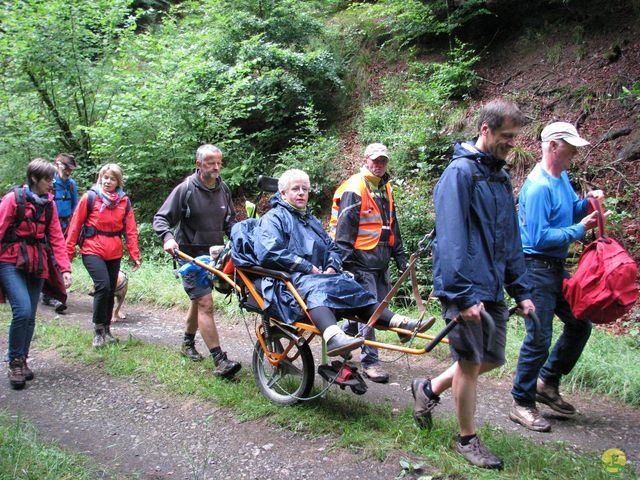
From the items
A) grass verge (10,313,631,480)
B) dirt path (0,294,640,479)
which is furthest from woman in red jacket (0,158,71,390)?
grass verge (10,313,631,480)

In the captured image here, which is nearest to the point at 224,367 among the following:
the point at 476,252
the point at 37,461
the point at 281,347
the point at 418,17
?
the point at 281,347

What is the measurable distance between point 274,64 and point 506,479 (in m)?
10.8

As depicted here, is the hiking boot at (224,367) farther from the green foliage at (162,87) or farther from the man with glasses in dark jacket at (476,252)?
the green foliage at (162,87)

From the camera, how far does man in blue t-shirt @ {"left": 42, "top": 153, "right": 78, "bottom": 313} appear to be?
311 inches

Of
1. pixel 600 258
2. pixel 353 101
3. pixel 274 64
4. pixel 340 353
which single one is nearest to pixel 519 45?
pixel 353 101

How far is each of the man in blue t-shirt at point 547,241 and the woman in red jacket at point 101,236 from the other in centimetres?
458

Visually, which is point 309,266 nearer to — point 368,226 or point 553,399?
point 368,226

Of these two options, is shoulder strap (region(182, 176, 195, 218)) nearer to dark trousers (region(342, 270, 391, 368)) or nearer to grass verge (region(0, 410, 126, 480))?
dark trousers (region(342, 270, 391, 368))

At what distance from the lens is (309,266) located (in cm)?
404

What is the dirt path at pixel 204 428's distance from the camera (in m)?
3.45

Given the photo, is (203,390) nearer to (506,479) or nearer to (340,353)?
(340,353)

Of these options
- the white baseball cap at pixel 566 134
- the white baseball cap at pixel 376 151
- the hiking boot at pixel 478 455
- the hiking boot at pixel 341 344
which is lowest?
the hiking boot at pixel 478 455

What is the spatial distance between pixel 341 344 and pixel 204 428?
56.8 inches

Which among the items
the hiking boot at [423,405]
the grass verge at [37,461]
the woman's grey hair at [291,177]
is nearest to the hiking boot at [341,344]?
the hiking boot at [423,405]
